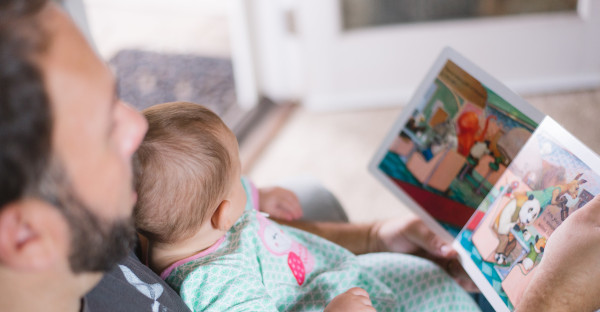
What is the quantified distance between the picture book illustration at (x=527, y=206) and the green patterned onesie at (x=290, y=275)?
119mm

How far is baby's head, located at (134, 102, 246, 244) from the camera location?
85 centimetres

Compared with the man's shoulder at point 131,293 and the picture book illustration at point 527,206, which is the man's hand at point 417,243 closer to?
the picture book illustration at point 527,206

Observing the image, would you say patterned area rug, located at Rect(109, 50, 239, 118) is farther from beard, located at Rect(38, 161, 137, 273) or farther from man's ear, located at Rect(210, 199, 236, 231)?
beard, located at Rect(38, 161, 137, 273)

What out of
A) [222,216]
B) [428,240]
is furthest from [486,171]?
[222,216]

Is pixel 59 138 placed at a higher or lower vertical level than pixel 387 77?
higher

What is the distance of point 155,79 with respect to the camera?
275 cm

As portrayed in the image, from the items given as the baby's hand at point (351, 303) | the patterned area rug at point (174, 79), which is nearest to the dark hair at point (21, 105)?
the baby's hand at point (351, 303)

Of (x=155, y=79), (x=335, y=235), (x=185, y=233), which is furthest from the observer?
(x=155, y=79)

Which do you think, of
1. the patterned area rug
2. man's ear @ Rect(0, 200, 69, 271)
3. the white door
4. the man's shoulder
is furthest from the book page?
the patterned area rug

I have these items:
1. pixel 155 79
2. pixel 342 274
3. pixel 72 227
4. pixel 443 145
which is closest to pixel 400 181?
pixel 443 145

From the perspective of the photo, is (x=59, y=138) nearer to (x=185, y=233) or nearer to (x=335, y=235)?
(x=185, y=233)

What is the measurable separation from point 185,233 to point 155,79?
6.55ft

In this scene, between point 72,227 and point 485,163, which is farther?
point 485,163

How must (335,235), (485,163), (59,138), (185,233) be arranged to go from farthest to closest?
(335,235) → (485,163) → (185,233) → (59,138)
